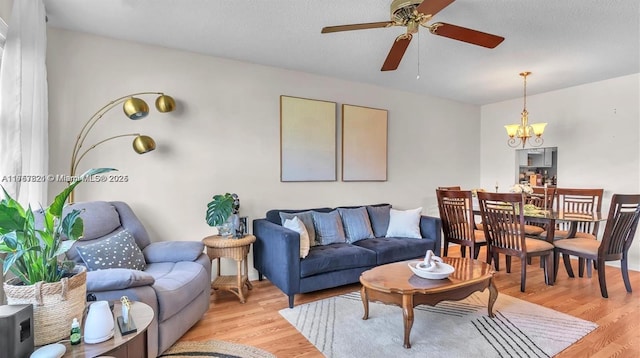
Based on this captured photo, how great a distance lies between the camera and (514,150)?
5.27m

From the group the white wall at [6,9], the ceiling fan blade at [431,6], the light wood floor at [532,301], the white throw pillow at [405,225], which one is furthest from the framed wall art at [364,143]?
the white wall at [6,9]

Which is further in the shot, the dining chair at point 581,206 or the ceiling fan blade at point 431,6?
the dining chair at point 581,206

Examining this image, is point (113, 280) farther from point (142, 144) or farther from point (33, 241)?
point (142, 144)

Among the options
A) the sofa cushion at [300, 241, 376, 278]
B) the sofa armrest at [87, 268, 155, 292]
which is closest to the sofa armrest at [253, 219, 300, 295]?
the sofa cushion at [300, 241, 376, 278]

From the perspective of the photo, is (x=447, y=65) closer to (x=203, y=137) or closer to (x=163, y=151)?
(x=203, y=137)

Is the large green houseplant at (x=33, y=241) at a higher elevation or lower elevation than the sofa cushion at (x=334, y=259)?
higher

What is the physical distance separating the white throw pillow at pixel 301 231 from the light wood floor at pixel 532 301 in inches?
19.8

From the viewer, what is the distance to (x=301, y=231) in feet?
10.3

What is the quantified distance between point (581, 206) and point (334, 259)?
3.48m

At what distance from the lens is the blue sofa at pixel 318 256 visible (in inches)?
114

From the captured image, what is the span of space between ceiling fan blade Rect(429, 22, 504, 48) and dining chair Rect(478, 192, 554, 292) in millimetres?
1674

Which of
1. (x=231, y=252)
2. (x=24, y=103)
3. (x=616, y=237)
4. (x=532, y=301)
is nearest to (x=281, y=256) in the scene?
(x=231, y=252)

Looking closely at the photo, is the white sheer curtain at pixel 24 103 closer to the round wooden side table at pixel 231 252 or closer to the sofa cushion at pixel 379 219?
the round wooden side table at pixel 231 252

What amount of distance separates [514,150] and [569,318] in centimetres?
330
